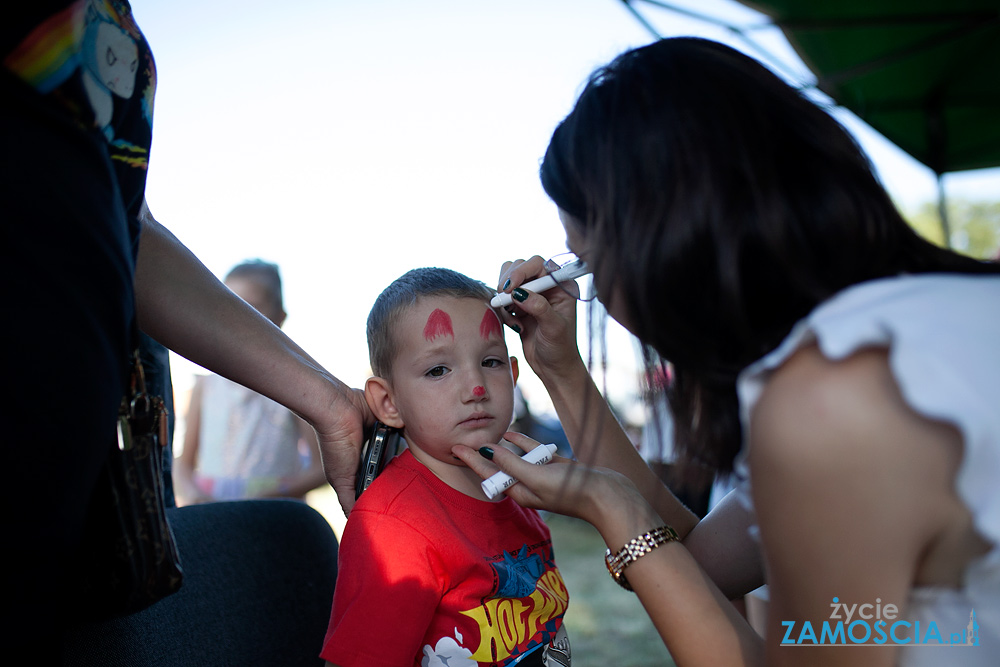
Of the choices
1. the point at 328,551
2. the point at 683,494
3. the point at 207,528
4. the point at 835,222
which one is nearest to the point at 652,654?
the point at 683,494

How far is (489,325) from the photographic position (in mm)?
1544

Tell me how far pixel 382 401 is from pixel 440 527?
1.14ft

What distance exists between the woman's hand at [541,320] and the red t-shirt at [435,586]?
385 millimetres

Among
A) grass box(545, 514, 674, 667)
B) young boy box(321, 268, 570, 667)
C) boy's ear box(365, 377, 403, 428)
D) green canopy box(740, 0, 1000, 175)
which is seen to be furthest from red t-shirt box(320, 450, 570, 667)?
green canopy box(740, 0, 1000, 175)

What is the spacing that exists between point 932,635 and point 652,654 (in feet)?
9.30

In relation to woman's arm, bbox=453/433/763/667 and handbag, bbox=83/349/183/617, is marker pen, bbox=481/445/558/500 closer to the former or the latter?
woman's arm, bbox=453/433/763/667

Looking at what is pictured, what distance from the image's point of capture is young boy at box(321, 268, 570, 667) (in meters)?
1.20

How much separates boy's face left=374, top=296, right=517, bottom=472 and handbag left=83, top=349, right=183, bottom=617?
2.08ft

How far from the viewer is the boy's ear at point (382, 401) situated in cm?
152

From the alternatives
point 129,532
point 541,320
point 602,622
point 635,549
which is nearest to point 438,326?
point 541,320

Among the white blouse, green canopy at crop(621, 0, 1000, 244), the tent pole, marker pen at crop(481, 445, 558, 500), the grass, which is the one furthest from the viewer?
the tent pole

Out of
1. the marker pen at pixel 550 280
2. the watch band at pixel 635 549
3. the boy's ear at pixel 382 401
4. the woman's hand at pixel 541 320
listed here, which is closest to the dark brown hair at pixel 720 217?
the watch band at pixel 635 549

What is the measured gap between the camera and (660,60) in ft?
3.59

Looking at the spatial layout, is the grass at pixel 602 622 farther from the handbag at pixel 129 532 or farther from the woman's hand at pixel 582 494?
the handbag at pixel 129 532
